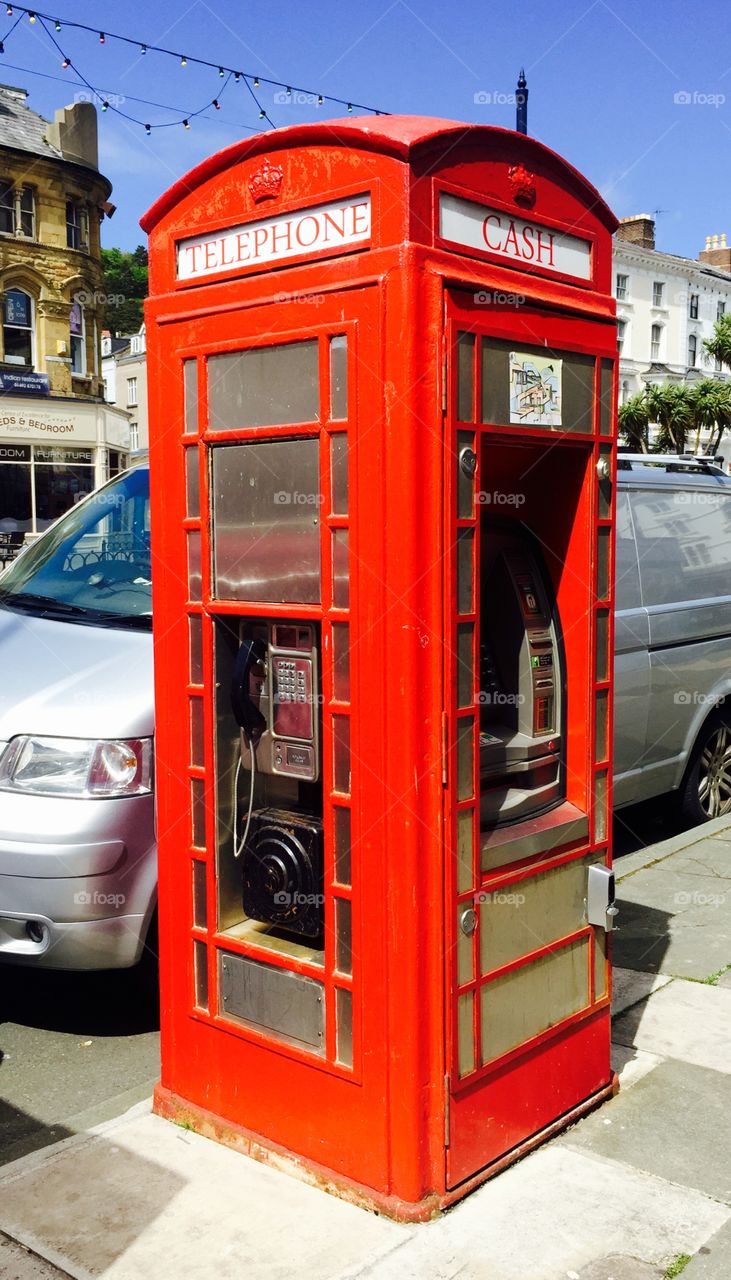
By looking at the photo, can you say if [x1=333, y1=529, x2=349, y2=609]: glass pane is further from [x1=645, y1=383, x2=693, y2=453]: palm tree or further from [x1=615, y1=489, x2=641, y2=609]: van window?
[x1=645, y1=383, x2=693, y2=453]: palm tree

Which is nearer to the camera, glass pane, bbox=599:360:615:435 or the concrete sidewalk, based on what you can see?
the concrete sidewalk

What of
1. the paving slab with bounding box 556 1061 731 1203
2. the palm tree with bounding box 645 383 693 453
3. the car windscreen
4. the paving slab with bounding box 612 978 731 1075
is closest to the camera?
the paving slab with bounding box 556 1061 731 1203

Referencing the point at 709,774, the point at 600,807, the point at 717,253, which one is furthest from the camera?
the point at 717,253

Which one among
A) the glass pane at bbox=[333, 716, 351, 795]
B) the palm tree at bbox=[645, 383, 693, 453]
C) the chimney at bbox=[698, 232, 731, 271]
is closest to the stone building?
the palm tree at bbox=[645, 383, 693, 453]

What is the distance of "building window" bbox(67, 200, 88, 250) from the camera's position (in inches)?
1270

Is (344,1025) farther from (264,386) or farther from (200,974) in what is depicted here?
(264,386)

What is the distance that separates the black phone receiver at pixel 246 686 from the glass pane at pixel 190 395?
0.64 meters

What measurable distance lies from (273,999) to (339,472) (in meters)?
1.51

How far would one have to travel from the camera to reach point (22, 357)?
104 ft

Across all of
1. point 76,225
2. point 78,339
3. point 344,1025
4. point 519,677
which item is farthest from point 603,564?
point 76,225

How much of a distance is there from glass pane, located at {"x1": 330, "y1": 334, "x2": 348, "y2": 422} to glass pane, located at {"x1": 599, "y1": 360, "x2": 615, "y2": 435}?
0.92m

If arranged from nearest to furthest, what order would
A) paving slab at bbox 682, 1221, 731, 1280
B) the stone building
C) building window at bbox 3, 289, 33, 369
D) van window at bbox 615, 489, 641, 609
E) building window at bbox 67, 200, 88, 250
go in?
paving slab at bbox 682, 1221, 731, 1280, van window at bbox 615, 489, 641, 609, the stone building, building window at bbox 3, 289, 33, 369, building window at bbox 67, 200, 88, 250

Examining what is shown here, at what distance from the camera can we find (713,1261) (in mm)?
2740

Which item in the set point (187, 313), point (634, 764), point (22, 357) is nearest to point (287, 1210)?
point (187, 313)
